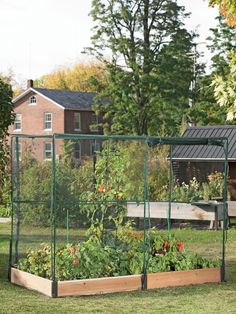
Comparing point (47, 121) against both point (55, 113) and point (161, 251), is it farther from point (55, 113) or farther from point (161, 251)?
point (161, 251)

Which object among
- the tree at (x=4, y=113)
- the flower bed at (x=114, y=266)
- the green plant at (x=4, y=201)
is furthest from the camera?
the green plant at (x=4, y=201)

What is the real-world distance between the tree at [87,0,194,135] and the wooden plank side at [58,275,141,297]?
90.6ft

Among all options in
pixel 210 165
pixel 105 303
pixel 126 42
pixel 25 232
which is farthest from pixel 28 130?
pixel 105 303

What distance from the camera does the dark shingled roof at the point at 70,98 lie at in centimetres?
5153

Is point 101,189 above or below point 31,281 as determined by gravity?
above

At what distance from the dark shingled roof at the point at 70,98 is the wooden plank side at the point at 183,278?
132 ft

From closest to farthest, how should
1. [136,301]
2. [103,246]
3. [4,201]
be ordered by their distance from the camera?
1. [136,301]
2. [103,246]
3. [4,201]

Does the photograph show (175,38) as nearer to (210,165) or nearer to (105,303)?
(210,165)

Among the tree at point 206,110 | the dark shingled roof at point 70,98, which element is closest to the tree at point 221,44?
the tree at point 206,110

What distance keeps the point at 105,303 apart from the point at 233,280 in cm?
267

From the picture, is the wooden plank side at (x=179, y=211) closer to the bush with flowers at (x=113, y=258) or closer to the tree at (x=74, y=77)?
the bush with flowers at (x=113, y=258)

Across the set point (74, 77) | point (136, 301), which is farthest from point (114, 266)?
point (74, 77)

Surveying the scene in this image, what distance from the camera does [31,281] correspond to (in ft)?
34.9

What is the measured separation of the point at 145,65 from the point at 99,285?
29.7 m
